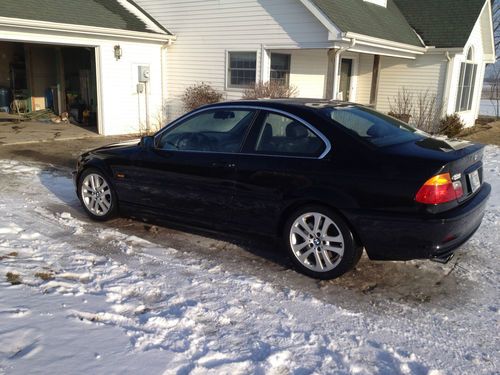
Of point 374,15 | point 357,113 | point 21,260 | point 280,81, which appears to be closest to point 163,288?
point 21,260

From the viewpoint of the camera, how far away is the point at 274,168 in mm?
4418

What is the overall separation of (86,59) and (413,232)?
597 inches

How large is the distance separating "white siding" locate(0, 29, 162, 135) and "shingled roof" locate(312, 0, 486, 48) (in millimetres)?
5720

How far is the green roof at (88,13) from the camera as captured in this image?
1157cm

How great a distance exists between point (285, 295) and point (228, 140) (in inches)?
67.3

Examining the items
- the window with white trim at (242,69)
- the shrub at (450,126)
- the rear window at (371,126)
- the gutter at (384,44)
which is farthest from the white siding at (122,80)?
the rear window at (371,126)

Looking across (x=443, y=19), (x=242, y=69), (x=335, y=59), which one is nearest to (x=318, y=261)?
(x=335, y=59)

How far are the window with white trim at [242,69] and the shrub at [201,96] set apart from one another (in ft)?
1.77

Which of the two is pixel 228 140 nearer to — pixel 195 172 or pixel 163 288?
pixel 195 172

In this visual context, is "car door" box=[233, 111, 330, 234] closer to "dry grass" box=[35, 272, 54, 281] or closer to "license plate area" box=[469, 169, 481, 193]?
"license plate area" box=[469, 169, 481, 193]

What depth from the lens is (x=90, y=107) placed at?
640 inches

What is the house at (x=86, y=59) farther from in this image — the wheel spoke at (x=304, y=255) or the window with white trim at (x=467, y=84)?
the window with white trim at (x=467, y=84)

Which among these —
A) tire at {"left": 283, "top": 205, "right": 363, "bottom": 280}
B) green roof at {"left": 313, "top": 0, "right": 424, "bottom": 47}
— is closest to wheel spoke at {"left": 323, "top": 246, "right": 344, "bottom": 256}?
tire at {"left": 283, "top": 205, "right": 363, "bottom": 280}

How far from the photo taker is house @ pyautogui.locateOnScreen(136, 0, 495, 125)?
12352mm
